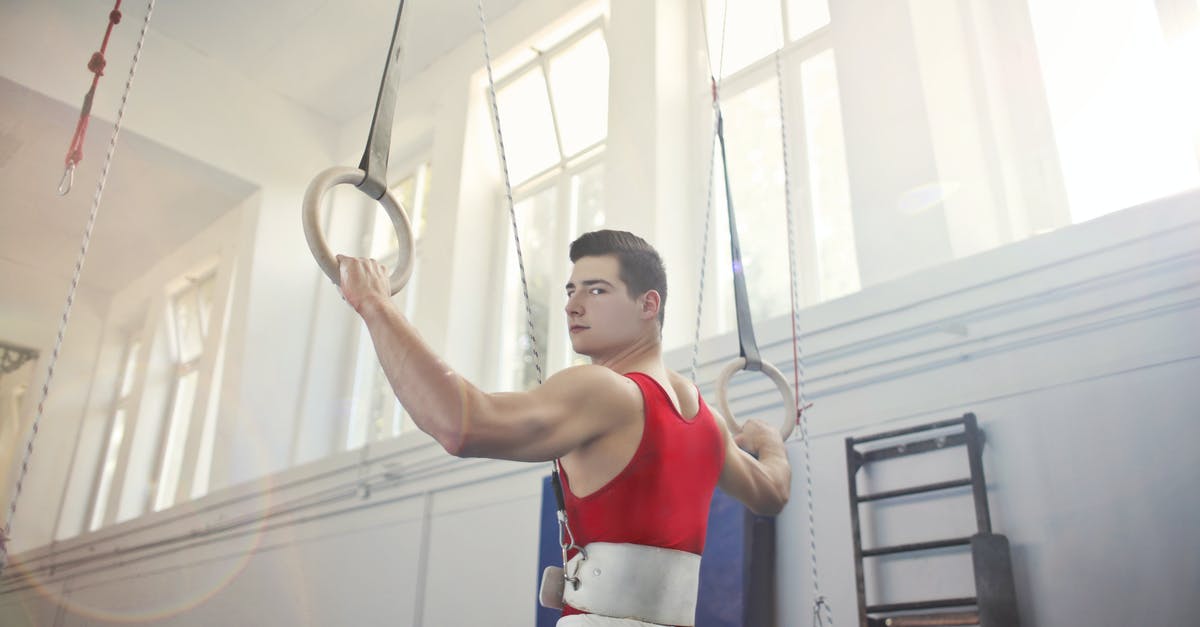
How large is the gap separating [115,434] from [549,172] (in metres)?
5.83

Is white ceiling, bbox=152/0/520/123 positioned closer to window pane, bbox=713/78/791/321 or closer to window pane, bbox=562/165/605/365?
window pane, bbox=562/165/605/365

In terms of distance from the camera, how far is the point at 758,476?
187 cm

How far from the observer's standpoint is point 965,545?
2.82m

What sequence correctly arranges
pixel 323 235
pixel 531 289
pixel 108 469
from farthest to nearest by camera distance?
pixel 108 469, pixel 531 289, pixel 323 235

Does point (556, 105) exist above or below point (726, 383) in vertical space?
above

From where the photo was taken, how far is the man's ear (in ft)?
5.58

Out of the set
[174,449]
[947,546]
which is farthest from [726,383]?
[174,449]

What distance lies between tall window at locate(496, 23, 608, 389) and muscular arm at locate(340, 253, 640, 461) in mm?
4031

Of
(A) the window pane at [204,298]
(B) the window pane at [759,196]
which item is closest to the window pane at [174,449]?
(A) the window pane at [204,298]

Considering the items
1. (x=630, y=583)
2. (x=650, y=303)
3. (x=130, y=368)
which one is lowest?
(x=630, y=583)

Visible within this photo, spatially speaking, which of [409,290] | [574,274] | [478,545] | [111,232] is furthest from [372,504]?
[111,232]

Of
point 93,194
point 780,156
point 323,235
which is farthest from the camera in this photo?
point 93,194

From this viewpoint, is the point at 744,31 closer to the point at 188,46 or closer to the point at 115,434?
the point at 188,46

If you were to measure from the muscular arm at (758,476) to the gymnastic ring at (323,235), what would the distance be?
2.24ft
